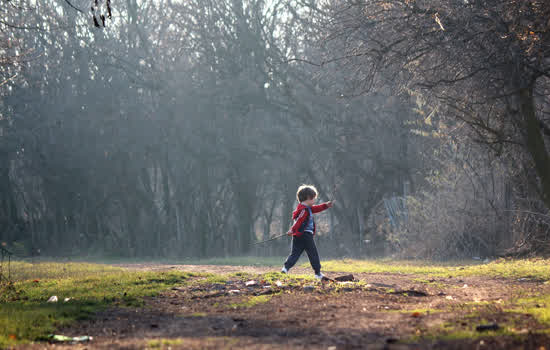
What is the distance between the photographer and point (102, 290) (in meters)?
10.9

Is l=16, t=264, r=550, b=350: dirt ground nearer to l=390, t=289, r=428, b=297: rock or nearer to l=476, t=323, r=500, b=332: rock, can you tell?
l=390, t=289, r=428, b=297: rock

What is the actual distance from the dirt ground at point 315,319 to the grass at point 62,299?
0.30m

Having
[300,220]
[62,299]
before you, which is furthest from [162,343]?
[300,220]

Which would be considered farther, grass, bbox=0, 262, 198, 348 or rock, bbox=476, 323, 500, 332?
grass, bbox=0, 262, 198, 348

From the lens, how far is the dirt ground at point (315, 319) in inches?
229

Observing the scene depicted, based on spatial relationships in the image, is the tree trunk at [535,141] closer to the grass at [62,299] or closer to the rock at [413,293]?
the rock at [413,293]

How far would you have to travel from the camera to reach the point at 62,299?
977 centimetres

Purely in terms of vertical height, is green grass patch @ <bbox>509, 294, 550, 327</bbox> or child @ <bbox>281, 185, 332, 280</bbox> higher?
child @ <bbox>281, 185, 332, 280</bbox>

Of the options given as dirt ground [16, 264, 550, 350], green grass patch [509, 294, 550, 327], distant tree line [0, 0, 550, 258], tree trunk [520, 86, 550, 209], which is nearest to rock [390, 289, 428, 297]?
dirt ground [16, 264, 550, 350]

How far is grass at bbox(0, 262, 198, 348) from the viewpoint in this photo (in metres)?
6.97

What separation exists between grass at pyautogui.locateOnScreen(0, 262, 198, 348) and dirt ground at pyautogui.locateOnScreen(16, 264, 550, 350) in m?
0.30

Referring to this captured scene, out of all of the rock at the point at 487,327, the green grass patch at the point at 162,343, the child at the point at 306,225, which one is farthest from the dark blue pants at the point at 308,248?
the green grass patch at the point at 162,343

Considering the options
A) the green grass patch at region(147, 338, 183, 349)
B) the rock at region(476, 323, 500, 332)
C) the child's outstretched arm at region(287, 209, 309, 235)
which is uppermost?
the child's outstretched arm at region(287, 209, 309, 235)

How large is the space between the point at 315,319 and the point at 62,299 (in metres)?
4.49
